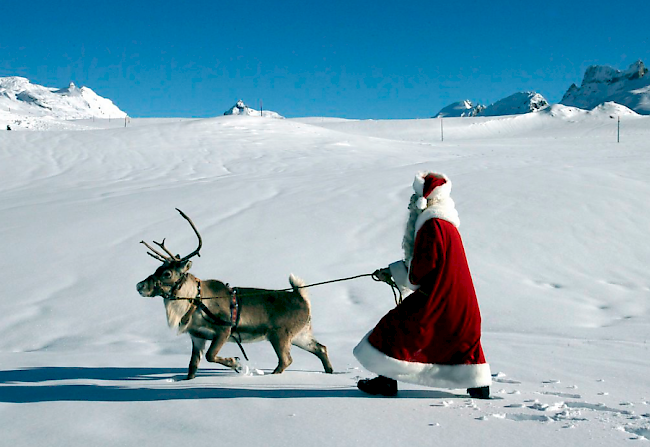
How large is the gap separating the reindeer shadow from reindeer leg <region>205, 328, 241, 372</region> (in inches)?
7.3

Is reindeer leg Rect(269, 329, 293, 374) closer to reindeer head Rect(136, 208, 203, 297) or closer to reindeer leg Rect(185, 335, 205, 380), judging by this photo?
reindeer leg Rect(185, 335, 205, 380)

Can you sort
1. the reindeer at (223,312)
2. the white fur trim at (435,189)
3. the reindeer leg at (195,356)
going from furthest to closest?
the reindeer leg at (195,356)
the reindeer at (223,312)
the white fur trim at (435,189)

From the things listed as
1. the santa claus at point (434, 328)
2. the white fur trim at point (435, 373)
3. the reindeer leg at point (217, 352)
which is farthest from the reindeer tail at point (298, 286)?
the white fur trim at point (435, 373)

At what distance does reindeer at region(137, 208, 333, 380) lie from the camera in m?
3.48

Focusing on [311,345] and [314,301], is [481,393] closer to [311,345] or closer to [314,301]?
[311,345]

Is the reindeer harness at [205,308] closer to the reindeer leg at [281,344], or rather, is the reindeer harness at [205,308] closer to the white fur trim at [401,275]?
the reindeer leg at [281,344]

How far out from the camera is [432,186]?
3381mm

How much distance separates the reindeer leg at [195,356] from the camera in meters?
3.59

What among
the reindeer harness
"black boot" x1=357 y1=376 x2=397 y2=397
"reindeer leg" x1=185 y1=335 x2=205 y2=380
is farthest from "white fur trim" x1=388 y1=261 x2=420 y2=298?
"reindeer leg" x1=185 y1=335 x2=205 y2=380

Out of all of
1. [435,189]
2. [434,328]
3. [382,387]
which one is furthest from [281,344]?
[435,189]

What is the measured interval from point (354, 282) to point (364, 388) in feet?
12.1

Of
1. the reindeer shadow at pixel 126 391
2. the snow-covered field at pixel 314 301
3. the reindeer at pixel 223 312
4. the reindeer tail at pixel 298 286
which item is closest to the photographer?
the snow-covered field at pixel 314 301

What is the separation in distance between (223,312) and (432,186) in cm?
161

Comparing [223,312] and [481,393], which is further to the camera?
[223,312]
